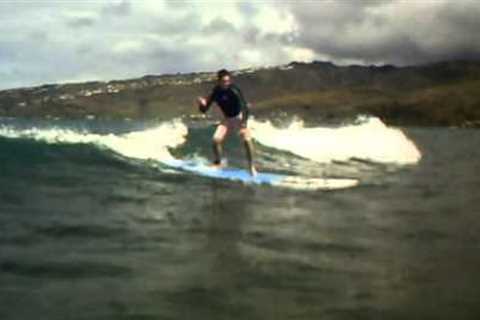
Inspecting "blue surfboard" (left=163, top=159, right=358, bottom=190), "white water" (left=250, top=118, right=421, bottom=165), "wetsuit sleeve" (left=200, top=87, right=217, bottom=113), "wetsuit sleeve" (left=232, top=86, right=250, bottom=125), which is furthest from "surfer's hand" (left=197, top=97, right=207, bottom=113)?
"white water" (left=250, top=118, right=421, bottom=165)

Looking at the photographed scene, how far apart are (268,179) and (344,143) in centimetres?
1566

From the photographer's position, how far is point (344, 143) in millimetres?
32094

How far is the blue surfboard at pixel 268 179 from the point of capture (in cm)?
1620

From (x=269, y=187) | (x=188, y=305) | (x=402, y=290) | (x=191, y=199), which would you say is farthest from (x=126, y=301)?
(x=269, y=187)

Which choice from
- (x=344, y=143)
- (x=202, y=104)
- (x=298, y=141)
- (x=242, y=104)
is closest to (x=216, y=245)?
(x=202, y=104)

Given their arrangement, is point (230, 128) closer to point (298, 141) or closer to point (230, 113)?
point (230, 113)

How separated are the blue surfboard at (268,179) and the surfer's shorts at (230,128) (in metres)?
0.72

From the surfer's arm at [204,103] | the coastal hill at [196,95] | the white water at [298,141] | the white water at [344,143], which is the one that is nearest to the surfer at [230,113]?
the surfer's arm at [204,103]

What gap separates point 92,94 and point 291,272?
547ft

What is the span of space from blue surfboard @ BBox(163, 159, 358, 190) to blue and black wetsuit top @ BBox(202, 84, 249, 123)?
1.22 metres

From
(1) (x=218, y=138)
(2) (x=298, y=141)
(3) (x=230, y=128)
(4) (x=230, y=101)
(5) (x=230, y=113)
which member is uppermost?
(2) (x=298, y=141)

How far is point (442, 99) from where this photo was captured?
19162 centimetres

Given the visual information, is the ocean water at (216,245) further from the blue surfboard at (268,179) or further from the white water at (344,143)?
the white water at (344,143)

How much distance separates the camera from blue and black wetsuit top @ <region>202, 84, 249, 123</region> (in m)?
17.1
